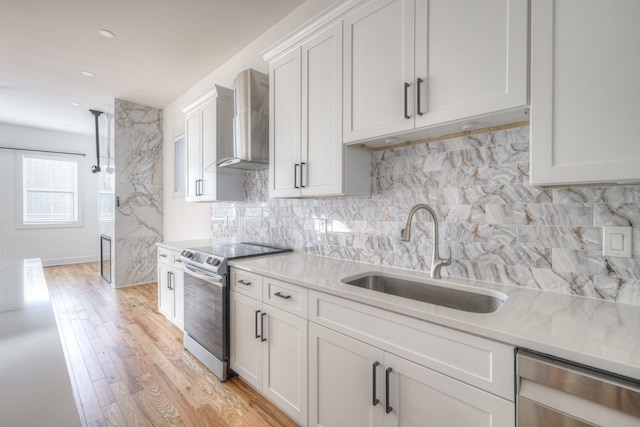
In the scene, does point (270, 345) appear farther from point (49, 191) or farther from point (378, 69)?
point (49, 191)

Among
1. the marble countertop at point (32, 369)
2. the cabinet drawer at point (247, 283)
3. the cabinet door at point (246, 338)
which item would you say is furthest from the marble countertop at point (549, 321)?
the marble countertop at point (32, 369)

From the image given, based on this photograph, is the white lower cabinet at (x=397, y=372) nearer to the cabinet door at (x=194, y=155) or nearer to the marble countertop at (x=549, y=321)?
the marble countertop at (x=549, y=321)

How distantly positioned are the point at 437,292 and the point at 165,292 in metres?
3.02

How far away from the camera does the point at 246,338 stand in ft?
6.73

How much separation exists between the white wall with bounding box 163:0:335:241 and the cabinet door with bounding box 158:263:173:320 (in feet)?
2.39

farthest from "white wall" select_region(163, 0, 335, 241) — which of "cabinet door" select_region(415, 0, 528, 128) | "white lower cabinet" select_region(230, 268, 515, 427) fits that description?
"white lower cabinet" select_region(230, 268, 515, 427)

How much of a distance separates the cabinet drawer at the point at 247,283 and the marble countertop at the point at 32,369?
1.01m

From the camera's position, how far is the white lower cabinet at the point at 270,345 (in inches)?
65.9

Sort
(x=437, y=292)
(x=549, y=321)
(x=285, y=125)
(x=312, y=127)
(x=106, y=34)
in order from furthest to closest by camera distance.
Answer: (x=106, y=34)
(x=285, y=125)
(x=312, y=127)
(x=437, y=292)
(x=549, y=321)

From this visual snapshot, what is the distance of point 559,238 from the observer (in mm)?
1320

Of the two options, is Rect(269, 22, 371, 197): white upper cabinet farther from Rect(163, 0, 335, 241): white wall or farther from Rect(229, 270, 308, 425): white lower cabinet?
Rect(229, 270, 308, 425): white lower cabinet

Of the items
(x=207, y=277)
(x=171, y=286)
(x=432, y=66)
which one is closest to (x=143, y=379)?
(x=207, y=277)

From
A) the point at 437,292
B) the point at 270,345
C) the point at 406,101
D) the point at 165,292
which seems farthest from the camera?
the point at 165,292

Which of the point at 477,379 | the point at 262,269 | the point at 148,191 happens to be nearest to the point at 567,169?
the point at 477,379
